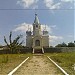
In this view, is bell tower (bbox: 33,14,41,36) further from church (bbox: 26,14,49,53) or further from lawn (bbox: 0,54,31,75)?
lawn (bbox: 0,54,31,75)

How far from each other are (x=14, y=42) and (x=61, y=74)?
53.0 meters

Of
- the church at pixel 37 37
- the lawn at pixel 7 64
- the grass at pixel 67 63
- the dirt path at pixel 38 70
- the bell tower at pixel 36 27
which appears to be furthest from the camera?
the bell tower at pixel 36 27

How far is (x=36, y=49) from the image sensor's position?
226 ft

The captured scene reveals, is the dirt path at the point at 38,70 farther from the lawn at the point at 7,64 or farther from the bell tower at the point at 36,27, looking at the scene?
the bell tower at the point at 36,27

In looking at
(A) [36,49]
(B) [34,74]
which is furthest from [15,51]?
(B) [34,74]

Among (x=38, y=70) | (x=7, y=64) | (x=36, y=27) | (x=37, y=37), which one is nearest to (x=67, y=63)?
(x=7, y=64)

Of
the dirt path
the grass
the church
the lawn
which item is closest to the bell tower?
the church

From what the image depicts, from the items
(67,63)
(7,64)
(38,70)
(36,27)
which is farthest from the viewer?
(36,27)

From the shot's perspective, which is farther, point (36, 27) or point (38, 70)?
point (36, 27)

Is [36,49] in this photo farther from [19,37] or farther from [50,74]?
[50,74]

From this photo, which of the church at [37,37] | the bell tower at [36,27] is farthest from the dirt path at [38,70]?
the bell tower at [36,27]

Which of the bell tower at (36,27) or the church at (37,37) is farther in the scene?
the bell tower at (36,27)

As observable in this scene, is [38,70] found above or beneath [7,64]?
above

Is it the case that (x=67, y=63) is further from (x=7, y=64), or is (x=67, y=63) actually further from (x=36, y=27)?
(x=36, y=27)
